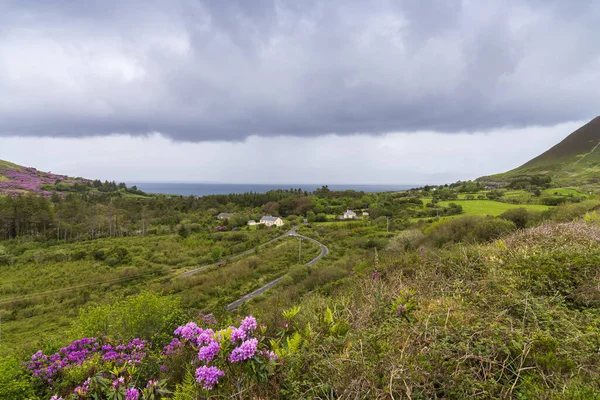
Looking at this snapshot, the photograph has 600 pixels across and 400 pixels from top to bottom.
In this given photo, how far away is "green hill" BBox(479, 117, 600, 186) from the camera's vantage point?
75.1m

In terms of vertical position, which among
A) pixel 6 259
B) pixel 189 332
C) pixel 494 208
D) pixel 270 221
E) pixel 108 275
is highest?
pixel 189 332

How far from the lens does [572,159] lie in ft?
303

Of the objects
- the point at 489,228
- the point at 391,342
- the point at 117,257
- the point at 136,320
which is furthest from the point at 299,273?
the point at 117,257

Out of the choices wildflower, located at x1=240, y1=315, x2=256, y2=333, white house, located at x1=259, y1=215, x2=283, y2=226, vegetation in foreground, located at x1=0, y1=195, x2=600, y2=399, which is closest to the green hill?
white house, located at x1=259, y1=215, x2=283, y2=226

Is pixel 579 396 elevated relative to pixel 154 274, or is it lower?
elevated

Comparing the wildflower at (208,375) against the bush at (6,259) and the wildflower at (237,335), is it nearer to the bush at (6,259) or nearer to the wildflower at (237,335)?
the wildflower at (237,335)

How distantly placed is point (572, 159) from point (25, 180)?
196031 mm

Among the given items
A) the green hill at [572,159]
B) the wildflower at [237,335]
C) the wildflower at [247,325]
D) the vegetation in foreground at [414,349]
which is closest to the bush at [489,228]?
the vegetation in foreground at [414,349]

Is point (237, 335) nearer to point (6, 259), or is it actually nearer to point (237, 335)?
point (237, 335)

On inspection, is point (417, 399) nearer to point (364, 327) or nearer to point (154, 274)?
point (364, 327)

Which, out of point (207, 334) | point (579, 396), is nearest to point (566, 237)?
point (579, 396)

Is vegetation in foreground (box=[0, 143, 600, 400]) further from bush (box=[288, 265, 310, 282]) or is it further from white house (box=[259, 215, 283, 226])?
white house (box=[259, 215, 283, 226])

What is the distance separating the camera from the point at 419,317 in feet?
9.93

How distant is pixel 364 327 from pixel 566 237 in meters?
5.17
